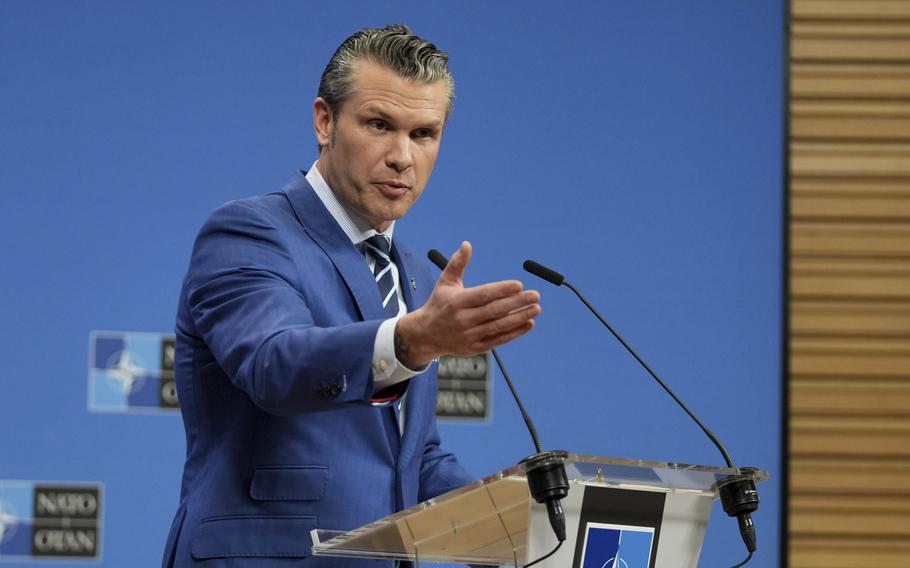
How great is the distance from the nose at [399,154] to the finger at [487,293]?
77 cm

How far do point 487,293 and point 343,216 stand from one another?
0.80 meters

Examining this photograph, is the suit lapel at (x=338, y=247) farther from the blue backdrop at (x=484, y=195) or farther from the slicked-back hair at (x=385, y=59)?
the blue backdrop at (x=484, y=195)

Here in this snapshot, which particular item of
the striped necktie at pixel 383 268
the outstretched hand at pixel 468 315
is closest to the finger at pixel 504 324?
the outstretched hand at pixel 468 315

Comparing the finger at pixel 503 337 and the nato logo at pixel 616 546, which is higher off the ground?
the finger at pixel 503 337

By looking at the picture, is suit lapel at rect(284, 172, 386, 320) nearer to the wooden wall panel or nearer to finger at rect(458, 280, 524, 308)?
finger at rect(458, 280, 524, 308)

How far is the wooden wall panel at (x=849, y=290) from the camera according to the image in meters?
3.82

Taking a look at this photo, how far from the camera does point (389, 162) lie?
2.03 m

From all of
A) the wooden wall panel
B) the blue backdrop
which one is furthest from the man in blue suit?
the wooden wall panel

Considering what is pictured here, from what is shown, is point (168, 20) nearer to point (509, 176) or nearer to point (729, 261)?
point (509, 176)

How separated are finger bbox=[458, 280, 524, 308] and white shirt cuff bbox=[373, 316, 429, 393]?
0.18m

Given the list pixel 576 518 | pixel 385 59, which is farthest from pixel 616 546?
pixel 385 59

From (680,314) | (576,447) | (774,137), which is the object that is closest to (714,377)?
(680,314)

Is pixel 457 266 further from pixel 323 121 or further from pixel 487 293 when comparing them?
pixel 323 121

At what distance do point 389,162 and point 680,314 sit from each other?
1761 mm
